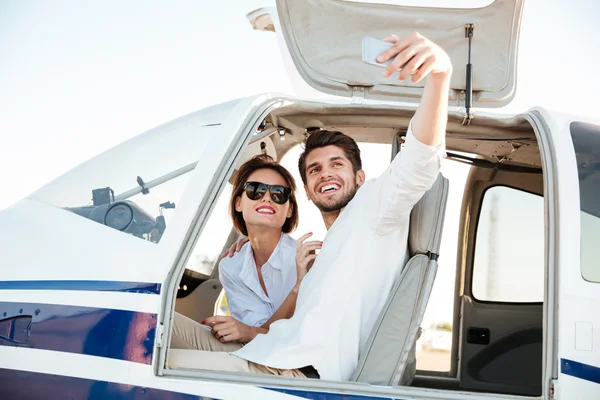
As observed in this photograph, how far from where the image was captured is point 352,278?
2.73 meters

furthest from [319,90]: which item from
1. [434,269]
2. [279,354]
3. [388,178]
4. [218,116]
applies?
[279,354]

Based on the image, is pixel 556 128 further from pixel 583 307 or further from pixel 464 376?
pixel 464 376

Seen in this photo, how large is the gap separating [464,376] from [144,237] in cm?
242

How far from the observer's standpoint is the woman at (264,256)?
316cm

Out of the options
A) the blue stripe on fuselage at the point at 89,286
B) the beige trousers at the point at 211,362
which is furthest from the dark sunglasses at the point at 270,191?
the blue stripe on fuselage at the point at 89,286

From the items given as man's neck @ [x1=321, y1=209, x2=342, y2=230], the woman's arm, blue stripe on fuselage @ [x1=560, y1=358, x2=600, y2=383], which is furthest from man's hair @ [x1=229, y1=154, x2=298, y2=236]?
blue stripe on fuselage @ [x1=560, y1=358, x2=600, y2=383]

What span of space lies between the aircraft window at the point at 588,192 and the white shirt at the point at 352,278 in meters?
0.64

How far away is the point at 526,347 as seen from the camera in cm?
408

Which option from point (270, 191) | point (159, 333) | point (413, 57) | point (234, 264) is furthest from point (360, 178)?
point (159, 333)

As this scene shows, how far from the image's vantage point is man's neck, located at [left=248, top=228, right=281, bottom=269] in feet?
11.6

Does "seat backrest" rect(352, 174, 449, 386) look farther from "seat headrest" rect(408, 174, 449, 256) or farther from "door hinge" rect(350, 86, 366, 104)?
"door hinge" rect(350, 86, 366, 104)

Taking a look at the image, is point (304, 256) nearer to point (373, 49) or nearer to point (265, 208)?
point (265, 208)

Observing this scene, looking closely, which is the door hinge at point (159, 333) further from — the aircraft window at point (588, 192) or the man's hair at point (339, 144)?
the aircraft window at point (588, 192)

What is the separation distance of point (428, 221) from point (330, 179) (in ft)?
1.73
